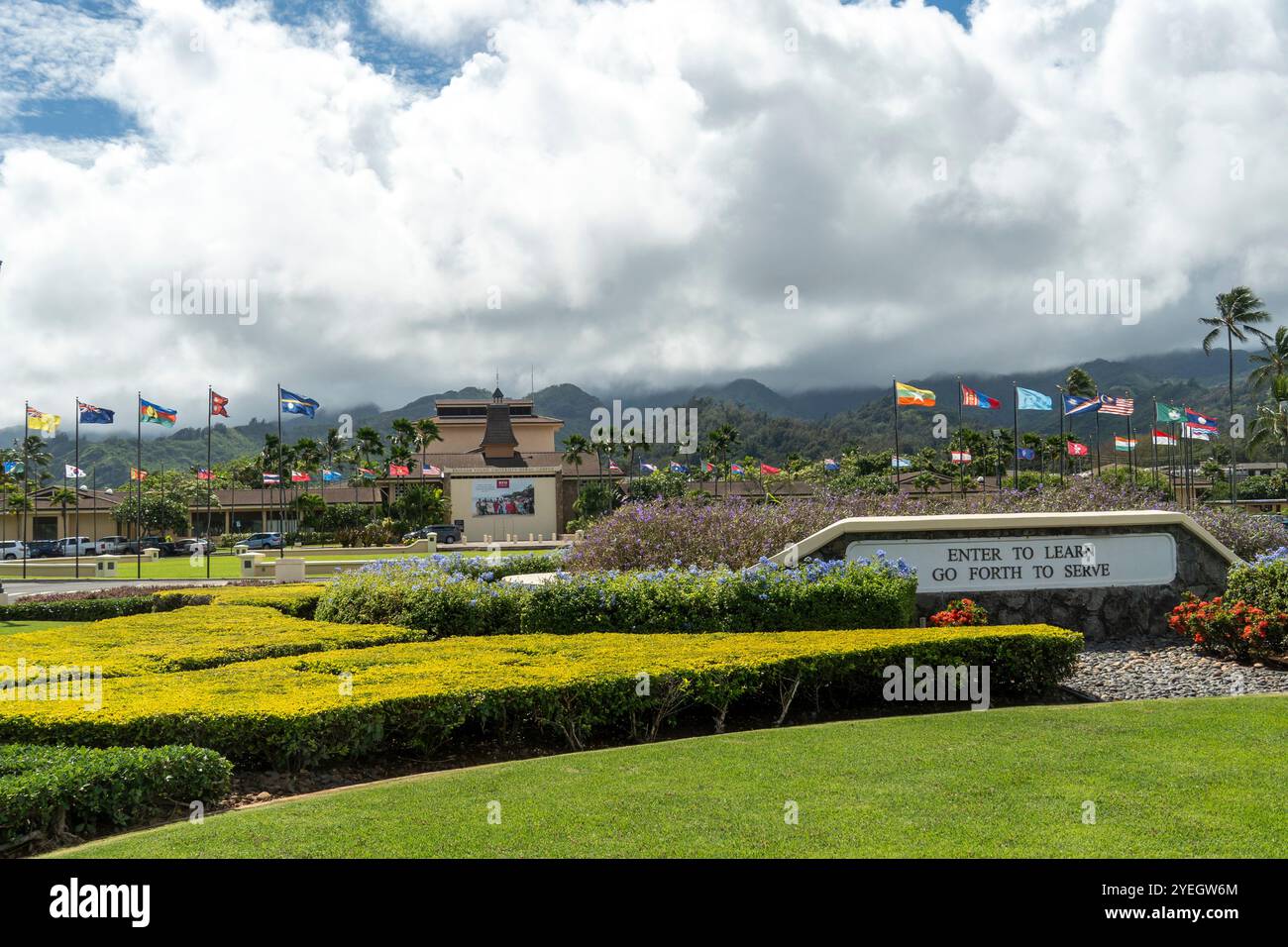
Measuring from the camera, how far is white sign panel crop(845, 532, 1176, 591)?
43.2ft

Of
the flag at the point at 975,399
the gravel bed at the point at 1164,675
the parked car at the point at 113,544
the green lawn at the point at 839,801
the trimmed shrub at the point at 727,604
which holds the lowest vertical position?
the parked car at the point at 113,544

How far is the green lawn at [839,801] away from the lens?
5082mm

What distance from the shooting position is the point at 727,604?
11.5 m

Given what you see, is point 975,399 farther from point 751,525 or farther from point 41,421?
point 41,421

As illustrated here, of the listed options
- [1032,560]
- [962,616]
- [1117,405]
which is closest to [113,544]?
[1117,405]

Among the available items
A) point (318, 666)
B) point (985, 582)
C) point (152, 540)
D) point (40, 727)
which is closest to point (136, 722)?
point (40, 727)

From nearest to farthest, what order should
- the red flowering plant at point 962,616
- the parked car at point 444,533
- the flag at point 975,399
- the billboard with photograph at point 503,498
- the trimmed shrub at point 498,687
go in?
the trimmed shrub at point 498,687, the red flowering plant at point 962,616, the flag at point 975,399, the parked car at point 444,533, the billboard with photograph at point 503,498

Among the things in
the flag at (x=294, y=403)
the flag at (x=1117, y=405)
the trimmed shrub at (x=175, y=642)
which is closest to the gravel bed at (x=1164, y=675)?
the trimmed shrub at (x=175, y=642)

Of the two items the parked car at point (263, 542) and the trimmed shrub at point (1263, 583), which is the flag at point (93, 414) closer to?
the parked car at point (263, 542)

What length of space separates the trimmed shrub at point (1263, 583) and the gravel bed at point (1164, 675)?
0.81 m

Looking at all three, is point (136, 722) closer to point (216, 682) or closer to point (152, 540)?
point (216, 682)

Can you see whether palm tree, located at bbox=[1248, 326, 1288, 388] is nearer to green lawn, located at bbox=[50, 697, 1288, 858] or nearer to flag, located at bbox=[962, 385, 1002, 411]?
flag, located at bbox=[962, 385, 1002, 411]

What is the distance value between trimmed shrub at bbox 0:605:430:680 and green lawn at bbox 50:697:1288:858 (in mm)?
3967
